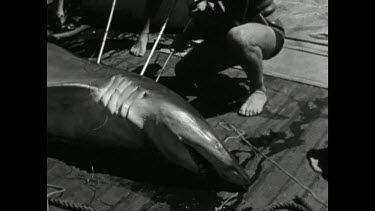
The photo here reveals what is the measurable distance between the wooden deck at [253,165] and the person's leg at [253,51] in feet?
0.35

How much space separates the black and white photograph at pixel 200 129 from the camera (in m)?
3.05

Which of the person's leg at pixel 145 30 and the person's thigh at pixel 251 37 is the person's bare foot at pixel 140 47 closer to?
the person's leg at pixel 145 30

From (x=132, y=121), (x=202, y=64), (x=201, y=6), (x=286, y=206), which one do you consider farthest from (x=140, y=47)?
(x=286, y=206)

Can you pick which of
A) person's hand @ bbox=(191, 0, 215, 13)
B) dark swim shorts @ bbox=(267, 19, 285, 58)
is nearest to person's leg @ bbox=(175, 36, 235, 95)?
person's hand @ bbox=(191, 0, 215, 13)

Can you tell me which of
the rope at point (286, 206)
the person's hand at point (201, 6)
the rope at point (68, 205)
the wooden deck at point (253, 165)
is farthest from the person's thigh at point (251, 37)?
the rope at point (68, 205)

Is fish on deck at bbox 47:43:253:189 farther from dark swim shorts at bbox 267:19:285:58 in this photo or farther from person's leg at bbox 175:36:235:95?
dark swim shorts at bbox 267:19:285:58

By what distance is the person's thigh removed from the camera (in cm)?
383

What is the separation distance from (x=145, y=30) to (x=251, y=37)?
1705 millimetres

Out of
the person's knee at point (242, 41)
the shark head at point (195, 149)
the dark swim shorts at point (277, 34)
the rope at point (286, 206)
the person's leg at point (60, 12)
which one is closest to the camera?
the rope at point (286, 206)

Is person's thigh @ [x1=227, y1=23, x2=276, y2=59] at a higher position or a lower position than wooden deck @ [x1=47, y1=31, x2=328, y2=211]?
higher

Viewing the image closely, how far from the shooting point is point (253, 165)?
336cm
